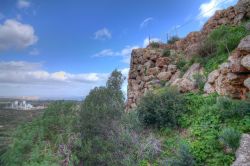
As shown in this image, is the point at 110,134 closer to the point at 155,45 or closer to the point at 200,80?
the point at 200,80

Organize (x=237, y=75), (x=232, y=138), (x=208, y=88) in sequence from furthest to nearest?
(x=208, y=88), (x=237, y=75), (x=232, y=138)

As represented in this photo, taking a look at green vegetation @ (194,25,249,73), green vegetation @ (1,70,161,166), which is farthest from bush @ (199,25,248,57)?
green vegetation @ (1,70,161,166)

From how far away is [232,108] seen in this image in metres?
7.32

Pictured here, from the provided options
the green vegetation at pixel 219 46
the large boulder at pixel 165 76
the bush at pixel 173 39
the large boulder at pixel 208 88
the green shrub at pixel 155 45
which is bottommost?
the large boulder at pixel 208 88

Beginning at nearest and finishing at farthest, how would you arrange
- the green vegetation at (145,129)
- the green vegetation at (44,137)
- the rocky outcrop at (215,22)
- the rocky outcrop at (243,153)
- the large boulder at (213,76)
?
the rocky outcrop at (243,153) → the green vegetation at (145,129) → the green vegetation at (44,137) → the large boulder at (213,76) → the rocky outcrop at (215,22)

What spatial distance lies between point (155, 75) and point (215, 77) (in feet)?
17.8

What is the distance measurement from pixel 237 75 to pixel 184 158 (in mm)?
4043

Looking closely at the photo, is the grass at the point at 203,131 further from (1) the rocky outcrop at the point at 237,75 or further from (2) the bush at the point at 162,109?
(1) the rocky outcrop at the point at 237,75

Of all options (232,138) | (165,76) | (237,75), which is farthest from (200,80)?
(232,138)

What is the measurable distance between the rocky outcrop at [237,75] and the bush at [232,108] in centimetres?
97

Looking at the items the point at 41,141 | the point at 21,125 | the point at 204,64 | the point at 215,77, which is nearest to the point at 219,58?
the point at 204,64

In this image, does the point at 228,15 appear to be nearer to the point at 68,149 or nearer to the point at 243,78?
the point at 243,78

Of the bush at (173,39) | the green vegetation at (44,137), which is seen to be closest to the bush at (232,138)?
the green vegetation at (44,137)

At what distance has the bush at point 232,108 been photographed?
7.14 meters
